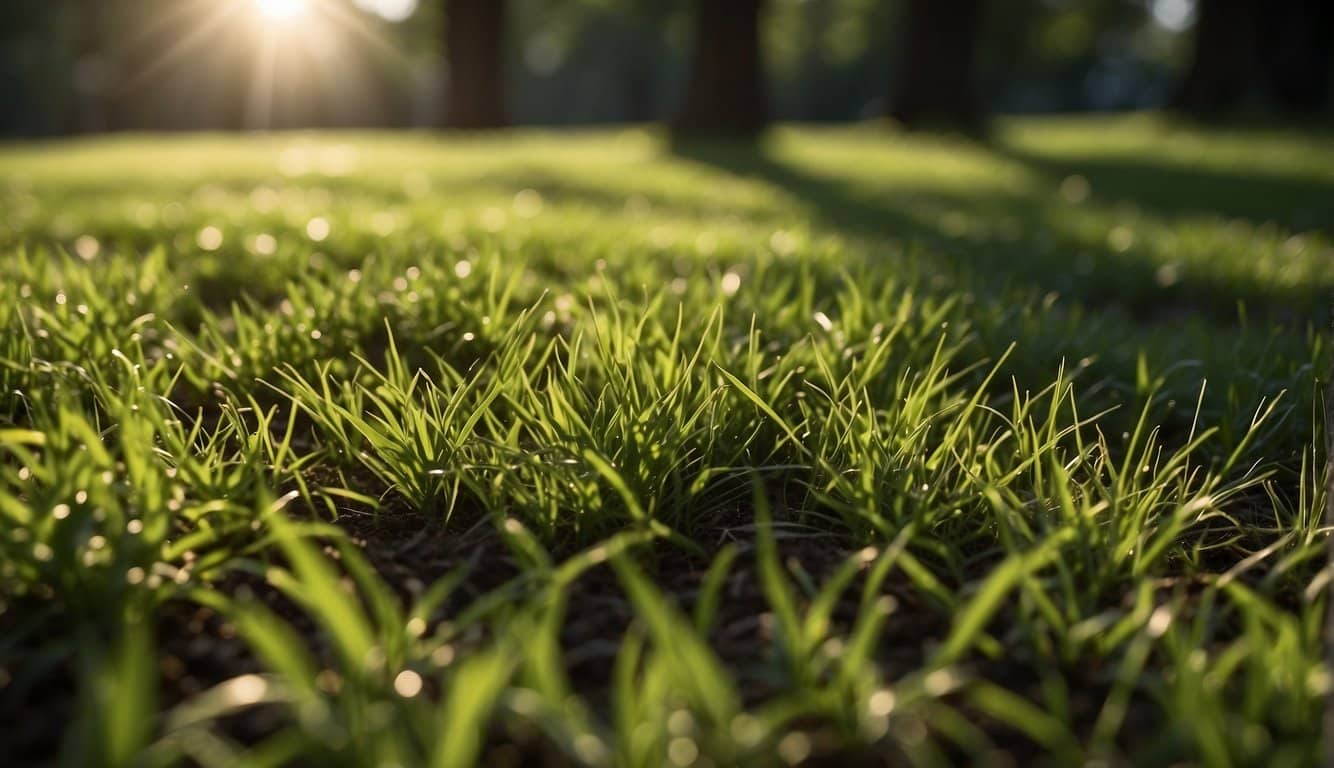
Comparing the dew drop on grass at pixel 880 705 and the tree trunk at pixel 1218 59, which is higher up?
the tree trunk at pixel 1218 59

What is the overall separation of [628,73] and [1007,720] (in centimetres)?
5084

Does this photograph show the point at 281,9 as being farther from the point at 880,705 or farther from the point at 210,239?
the point at 880,705

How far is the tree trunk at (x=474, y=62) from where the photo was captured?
1631 centimetres

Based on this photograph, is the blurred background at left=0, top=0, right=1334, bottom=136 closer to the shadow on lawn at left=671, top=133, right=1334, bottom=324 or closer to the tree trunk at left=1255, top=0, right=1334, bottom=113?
the tree trunk at left=1255, top=0, right=1334, bottom=113

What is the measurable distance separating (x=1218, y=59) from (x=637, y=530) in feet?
56.5

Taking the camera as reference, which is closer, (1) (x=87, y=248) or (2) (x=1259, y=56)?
(1) (x=87, y=248)

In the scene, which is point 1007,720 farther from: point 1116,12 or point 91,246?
point 1116,12

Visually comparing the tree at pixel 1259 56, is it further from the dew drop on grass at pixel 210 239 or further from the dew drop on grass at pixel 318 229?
the dew drop on grass at pixel 210 239

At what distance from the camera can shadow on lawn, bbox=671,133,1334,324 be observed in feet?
14.4

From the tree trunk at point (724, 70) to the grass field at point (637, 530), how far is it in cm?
1071

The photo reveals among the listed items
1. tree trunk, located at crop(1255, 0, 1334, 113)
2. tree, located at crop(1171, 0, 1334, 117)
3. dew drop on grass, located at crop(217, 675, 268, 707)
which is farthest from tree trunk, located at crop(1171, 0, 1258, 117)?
dew drop on grass, located at crop(217, 675, 268, 707)

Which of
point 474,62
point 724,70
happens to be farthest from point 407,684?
point 474,62

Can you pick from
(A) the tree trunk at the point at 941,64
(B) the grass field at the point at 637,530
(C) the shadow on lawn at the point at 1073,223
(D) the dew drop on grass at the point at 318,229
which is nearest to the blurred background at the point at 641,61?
(A) the tree trunk at the point at 941,64

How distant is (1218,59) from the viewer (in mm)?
15500
